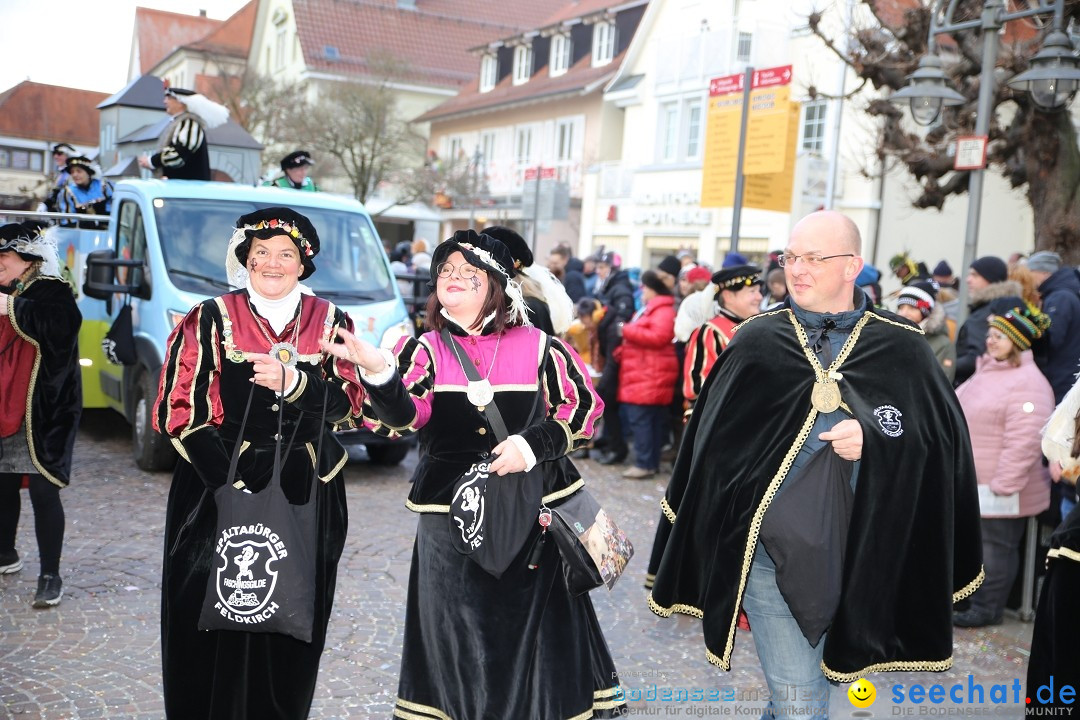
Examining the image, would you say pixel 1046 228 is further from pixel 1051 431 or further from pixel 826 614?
pixel 826 614

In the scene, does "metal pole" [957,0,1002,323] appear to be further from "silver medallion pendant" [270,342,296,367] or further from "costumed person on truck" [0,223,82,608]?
"costumed person on truck" [0,223,82,608]

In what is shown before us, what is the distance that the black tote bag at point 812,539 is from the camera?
11.1ft

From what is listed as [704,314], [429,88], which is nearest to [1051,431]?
[704,314]

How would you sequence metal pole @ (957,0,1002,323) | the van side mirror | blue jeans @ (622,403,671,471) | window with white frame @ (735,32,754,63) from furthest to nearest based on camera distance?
1. window with white frame @ (735,32,754,63)
2. blue jeans @ (622,403,671,471)
3. metal pole @ (957,0,1002,323)
4. the van side mirror

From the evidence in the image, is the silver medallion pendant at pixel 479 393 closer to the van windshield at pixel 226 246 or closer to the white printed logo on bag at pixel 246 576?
the white printed logo on bag at pixel 246 576

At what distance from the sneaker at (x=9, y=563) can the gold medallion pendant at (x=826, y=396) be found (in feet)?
15.7

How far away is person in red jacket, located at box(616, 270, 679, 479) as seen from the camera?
395 inches

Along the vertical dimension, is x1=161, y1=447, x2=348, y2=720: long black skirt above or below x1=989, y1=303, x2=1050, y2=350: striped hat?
below

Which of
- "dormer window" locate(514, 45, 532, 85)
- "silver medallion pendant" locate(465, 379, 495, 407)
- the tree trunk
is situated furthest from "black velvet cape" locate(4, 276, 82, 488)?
"dormer window" locate(514, 45, 532, 85)

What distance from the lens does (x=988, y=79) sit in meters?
9.12

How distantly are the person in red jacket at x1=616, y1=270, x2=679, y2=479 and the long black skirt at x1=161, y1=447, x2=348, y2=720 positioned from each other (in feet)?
21.2

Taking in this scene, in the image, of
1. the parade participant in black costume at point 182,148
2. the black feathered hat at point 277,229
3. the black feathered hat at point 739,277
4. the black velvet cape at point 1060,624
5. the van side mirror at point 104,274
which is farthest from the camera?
the parade participant in black costume at point 182,148

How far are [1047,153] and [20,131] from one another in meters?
10.7

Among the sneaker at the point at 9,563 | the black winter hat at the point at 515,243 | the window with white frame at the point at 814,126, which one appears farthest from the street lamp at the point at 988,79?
the window with white frame at the point at 814,126
